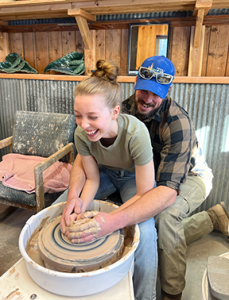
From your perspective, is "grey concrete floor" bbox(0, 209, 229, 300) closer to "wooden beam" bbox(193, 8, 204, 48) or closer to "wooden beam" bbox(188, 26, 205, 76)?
"wooden beam" bbox(188, 26, 205, 76)

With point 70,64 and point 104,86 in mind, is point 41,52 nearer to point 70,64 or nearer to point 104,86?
point 70,64

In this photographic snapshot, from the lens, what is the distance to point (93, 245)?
99 cm

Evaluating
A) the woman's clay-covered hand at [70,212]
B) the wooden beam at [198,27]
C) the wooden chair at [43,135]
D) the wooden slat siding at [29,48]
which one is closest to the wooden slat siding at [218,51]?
the wooden beam at [198,27]

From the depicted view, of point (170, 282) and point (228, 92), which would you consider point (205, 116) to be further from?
point (170, 282)

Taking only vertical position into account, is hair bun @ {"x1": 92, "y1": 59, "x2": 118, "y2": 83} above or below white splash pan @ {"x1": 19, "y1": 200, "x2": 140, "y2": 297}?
above

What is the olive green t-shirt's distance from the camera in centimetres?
113

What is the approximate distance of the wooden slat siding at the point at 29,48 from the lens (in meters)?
2.44

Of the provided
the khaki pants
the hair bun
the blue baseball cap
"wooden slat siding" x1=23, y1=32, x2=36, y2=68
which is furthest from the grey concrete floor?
"wooden slat siding" x1=23, y1=32, x2=36, y2=68

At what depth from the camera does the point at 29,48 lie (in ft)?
8.11

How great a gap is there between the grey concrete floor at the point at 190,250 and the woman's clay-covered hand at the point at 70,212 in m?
0.83

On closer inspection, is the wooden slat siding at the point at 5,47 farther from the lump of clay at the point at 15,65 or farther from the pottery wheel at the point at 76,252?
the pottery wheel at the point at 76,252

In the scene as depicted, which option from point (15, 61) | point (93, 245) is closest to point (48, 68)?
point (15, 61)

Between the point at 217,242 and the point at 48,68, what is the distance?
2.16 metres

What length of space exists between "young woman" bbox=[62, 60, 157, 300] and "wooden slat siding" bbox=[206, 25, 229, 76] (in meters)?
1.17
